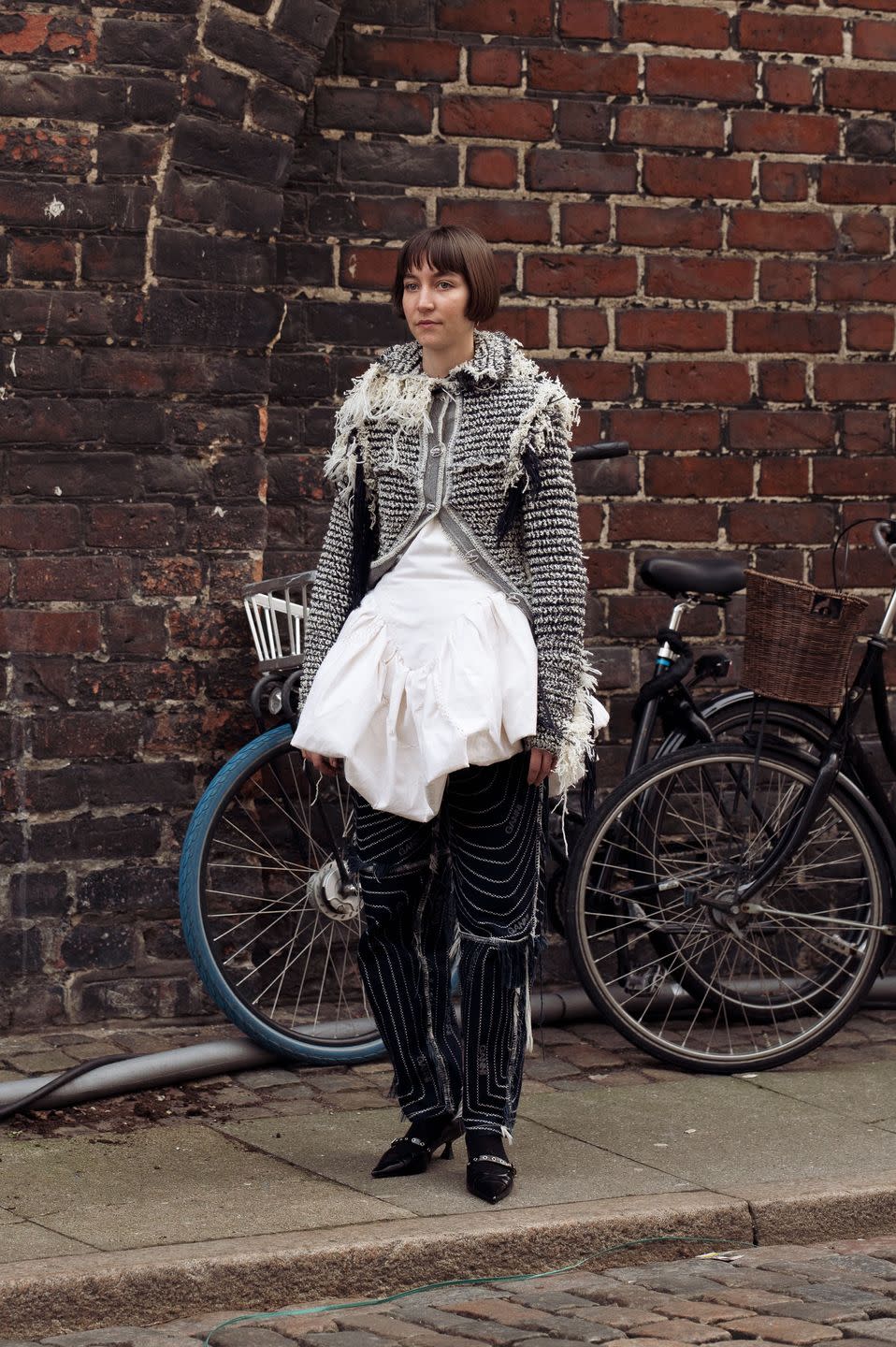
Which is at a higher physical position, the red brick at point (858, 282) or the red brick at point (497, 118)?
the red brick at point (497, 118)

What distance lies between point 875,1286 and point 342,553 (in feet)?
5.81

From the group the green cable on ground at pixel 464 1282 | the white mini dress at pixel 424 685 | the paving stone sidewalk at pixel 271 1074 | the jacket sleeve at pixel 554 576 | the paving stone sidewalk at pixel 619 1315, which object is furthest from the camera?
the paving stone sidewalk at pixel 271 1074

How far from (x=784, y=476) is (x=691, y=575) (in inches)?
28.3

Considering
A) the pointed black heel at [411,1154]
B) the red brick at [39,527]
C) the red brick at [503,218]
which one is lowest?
the pointed black heel at [411,1154]

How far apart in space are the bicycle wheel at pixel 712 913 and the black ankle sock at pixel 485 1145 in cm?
97

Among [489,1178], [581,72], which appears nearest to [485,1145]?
[489,1178]

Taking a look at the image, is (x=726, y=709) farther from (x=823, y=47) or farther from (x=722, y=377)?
(x=823, y=47)

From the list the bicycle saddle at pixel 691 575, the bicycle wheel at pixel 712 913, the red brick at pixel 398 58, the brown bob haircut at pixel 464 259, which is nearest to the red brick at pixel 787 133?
the red brick at pixel 398 58

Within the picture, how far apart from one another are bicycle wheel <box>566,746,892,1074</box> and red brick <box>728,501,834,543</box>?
798 mm

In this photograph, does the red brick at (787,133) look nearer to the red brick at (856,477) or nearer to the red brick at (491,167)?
the red brick at (491,167)

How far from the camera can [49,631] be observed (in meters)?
5.02

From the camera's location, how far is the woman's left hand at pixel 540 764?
3.90m

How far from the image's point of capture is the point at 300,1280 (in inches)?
140

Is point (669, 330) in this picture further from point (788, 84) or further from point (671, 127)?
point (788, 84)
